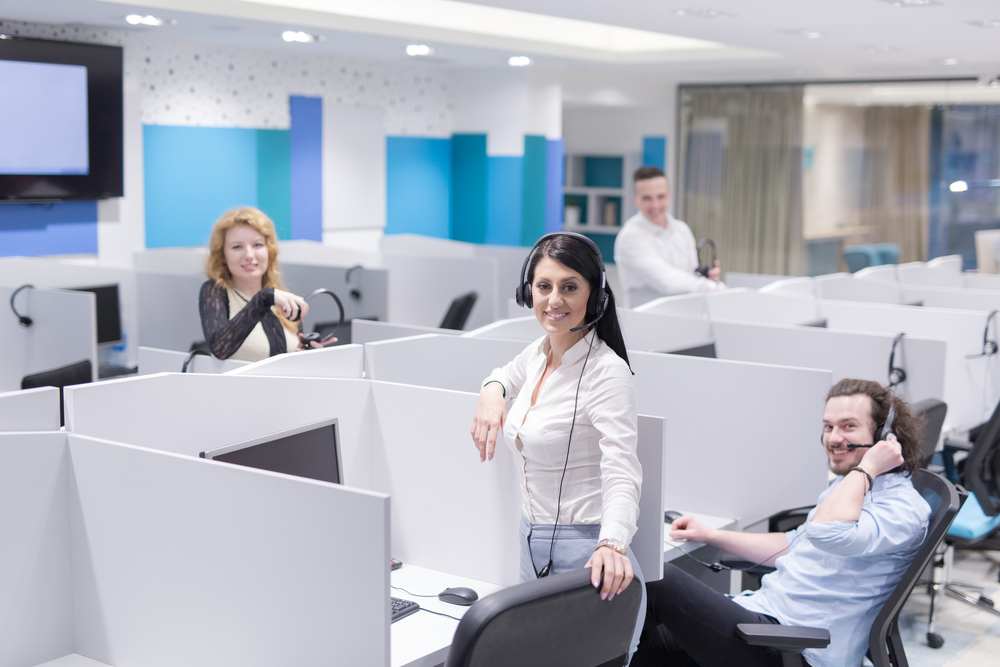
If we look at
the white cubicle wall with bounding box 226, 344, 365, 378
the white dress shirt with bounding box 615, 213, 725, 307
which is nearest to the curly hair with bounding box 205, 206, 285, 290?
the white cubicle wall with bounding box 226, 344, 365, 378

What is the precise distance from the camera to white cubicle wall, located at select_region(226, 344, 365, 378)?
2.35 m

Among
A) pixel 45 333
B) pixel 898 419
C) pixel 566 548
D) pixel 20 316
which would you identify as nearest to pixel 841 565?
pixel 898 419

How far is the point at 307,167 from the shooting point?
7426mm

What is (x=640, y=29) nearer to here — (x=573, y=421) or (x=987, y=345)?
(x=987, y=345)

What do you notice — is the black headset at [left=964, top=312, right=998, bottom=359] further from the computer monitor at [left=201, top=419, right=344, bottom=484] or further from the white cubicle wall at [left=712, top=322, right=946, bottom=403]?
the computer monitor at [left=201, top=419, right=344, bottom=484]

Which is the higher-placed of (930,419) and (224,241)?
(224,241)

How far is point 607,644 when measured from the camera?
1.65 metres

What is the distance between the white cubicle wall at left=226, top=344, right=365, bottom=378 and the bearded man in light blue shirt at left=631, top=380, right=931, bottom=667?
98 cm

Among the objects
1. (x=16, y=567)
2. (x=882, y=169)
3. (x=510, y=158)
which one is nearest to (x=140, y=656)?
(x=16, y=567)

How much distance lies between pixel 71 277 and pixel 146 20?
5.01ft

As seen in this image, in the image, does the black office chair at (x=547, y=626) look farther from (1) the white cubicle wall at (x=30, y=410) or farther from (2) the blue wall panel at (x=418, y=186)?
(2) the blue wall panel at (x=418, y=186)

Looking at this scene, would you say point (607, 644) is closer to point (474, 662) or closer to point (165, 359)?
point (474, 662)

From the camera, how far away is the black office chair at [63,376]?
11.6 ft

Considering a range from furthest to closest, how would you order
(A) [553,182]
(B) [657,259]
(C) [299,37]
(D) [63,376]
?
(A) [553,182] → (C) [299,37] → (B) [657,259] → (D) [63,376]
